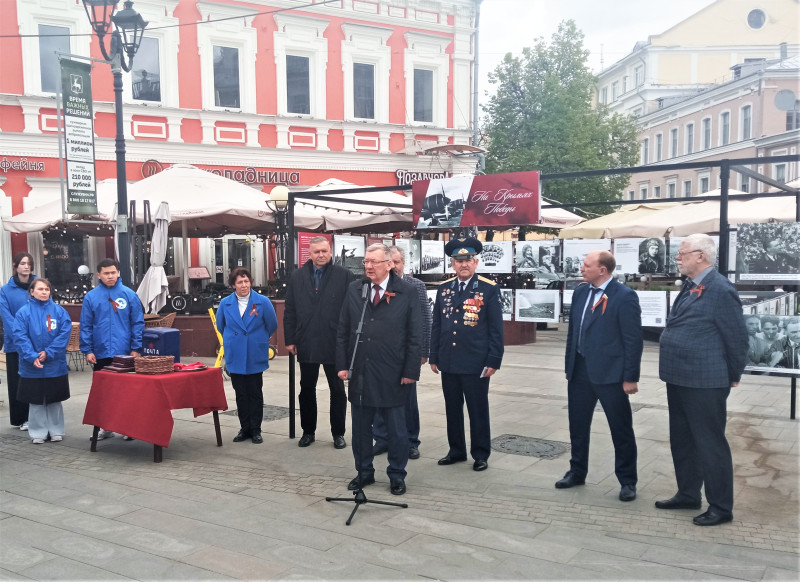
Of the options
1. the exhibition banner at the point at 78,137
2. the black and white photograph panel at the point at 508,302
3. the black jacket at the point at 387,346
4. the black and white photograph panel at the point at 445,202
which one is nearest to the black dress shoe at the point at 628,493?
the black jacket at the point at 387,346

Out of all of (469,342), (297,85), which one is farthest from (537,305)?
(297,85)

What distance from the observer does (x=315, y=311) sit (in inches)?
247

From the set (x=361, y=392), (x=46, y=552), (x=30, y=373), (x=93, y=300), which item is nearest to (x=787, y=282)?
(x=361, y=392)

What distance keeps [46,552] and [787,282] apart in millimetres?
5638

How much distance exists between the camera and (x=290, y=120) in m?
19.1

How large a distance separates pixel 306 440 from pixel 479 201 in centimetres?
282

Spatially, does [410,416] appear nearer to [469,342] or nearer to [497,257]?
[469,342]

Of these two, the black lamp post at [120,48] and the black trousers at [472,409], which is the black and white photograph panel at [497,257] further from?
the black lamp post at [120,48]

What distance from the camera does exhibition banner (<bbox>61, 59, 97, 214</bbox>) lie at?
1001 centimetres

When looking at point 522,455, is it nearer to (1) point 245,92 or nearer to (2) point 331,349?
(2) point 331,349

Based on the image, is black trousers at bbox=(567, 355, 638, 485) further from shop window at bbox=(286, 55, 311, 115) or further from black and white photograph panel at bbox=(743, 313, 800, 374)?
shop window at bbox=(286, 55, 311, 115)

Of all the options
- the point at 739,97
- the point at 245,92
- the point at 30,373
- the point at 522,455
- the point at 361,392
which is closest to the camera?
the point at 361,392

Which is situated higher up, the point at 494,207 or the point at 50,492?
the point at 494,207

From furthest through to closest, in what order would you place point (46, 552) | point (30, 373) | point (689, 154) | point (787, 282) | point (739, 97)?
point (689, 154), point (739, 97), point (30, 373), point (787, 282), point (46, 552)
